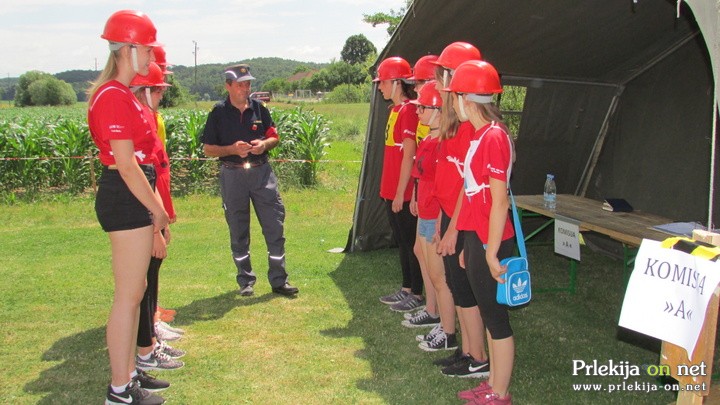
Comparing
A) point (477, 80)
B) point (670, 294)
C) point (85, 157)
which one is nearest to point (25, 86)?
point (85, 157)

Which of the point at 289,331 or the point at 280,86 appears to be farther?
the point at 280,86

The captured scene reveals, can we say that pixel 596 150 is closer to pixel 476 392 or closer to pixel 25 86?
pixel 476 392

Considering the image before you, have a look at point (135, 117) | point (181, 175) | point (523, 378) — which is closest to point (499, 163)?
point (523, 378)

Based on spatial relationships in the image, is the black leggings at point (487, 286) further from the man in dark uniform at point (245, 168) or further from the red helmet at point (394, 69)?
the man in dark uniform at point (245, 168)

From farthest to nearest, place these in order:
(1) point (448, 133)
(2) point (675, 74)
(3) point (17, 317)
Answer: (2) point (675, 74)
(3) point (17, 317)
(1) point (448, 133)

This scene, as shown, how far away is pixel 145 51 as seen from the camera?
330 cm

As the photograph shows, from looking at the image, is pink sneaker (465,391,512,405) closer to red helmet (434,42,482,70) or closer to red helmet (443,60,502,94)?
red helmet (443,60,502,94)

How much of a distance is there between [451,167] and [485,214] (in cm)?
60

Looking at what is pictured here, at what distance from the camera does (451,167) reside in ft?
12.5

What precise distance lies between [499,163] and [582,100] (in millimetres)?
4746

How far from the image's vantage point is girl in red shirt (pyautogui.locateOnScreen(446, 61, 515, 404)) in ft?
10.4

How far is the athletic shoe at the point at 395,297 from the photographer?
555 centimetres

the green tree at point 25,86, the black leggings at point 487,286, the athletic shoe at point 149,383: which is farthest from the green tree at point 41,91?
the black leggings at point 487,286

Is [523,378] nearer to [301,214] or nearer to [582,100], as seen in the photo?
[582,100]
